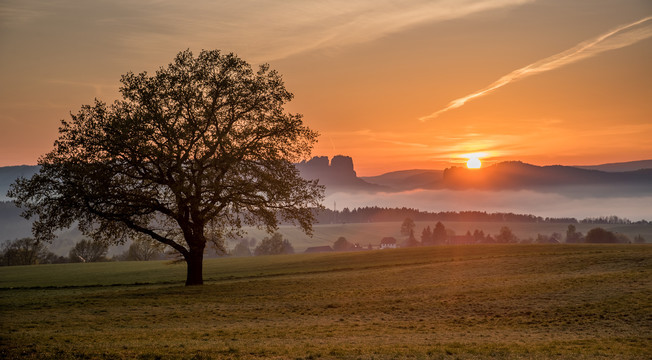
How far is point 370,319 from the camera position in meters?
27.7

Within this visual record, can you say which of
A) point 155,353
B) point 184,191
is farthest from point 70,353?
point 184,191

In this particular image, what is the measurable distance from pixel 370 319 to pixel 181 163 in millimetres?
20661

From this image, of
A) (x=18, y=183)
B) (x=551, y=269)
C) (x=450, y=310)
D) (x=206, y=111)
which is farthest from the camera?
(x=551, y=269)

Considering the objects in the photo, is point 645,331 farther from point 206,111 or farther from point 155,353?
point 206,111

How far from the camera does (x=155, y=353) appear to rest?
58.0ft

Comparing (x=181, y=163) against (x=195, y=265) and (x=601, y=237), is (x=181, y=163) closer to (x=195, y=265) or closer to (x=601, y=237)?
(x=195, y=265)

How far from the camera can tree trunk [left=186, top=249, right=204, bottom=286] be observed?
43500mm

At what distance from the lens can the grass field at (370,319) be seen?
733 inches

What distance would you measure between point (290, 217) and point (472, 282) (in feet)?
50.8

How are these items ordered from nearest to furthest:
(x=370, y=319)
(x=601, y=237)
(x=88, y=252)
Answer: (x=370, y=319), (x=88, y=252), (x=601, y=237)

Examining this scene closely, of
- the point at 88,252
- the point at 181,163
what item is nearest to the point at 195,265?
the point at 181,163

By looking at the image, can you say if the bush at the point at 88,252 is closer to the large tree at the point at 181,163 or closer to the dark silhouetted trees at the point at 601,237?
the large tree at the point at 181,163

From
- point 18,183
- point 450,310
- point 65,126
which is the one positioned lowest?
point 450,310

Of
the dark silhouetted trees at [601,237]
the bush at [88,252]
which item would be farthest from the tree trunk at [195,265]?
the dark silhouetted trees at [601,237]
